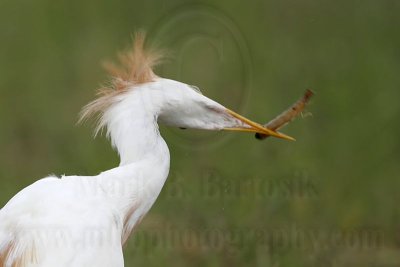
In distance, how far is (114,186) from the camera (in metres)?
4.54

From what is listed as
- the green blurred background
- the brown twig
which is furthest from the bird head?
the green blurred background

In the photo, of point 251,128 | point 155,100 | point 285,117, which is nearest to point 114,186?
point 155,100

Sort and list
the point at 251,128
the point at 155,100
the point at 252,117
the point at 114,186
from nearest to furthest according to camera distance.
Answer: the point at 114,186 < the point at 155,100 < the point at 251,128 < the point at 252,117

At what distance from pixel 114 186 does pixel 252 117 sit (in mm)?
2824

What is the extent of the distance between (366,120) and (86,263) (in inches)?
149

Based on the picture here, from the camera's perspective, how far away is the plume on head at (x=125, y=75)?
4695mm

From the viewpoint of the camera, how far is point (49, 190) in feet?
14.5

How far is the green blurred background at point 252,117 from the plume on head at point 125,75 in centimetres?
116

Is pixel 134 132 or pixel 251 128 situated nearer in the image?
pixel 134 132

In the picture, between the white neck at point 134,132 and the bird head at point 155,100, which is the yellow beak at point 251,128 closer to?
the bird head at point 155,100

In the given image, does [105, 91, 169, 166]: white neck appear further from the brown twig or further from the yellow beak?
the brown twig

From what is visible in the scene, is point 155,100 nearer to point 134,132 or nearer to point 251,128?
point 134,132

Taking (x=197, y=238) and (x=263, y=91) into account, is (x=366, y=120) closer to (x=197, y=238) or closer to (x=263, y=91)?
(x=263, y=91)

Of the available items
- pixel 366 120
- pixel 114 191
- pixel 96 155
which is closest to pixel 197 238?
pixel 96 155
